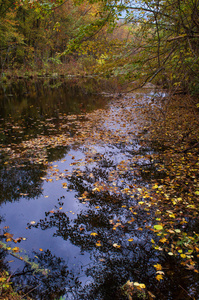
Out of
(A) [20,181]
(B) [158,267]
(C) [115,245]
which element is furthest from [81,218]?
(A) [20,181]

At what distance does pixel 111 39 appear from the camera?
25.9 ft

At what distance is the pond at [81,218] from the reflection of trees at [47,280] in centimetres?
1

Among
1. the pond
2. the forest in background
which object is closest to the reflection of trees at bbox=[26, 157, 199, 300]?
the pond

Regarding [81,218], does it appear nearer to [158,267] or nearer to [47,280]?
[47,280]

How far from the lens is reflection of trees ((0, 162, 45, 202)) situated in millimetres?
5262

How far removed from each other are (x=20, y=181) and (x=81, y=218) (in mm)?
2438

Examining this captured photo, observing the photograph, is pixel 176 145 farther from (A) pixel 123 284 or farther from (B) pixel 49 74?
(B) pixel 49 74

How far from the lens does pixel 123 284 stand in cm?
300

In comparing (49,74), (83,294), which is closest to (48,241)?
(83,294)

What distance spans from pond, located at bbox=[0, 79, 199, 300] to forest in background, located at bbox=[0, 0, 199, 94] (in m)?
2.79

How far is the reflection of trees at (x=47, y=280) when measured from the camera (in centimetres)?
290

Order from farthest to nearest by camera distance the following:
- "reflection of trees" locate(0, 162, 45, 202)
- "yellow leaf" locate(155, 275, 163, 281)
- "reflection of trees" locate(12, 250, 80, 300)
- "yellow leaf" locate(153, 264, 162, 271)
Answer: "reflection of trees" locate(0, 162, 45, 202) → "yellow leaf" locate(153, 264, 162, 271) → "yellow leaf" locate(155, 275, 163, 281) → "reflection of trees" locate(12, 250, 80, 300)

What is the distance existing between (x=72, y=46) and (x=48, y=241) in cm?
544

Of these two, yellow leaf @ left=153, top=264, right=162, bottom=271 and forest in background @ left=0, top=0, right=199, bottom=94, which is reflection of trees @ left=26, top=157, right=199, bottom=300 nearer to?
yellow leaf @ left=153, top=264, right=162, bottom=271
